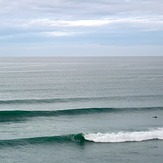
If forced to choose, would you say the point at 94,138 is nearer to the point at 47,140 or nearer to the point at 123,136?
the point at 123,136

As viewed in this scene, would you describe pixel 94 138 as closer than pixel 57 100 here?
Yes

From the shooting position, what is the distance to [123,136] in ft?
110

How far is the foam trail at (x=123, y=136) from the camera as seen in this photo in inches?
1298

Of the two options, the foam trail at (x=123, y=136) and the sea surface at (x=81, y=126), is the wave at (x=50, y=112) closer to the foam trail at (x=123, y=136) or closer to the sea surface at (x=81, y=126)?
the sea surface at (x=81, y=126)

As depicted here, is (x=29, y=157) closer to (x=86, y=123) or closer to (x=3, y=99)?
(x=86, y=123)

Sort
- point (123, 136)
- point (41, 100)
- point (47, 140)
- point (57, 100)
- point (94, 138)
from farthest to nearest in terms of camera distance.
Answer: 1. point (57, 100)
2. point (41, 100)
3. point (123, 136)
4. point (94, 138)
5. point (47, 140)

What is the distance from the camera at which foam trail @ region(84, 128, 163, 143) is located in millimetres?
32969

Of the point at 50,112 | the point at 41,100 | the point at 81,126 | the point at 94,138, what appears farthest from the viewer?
the point at 41,100

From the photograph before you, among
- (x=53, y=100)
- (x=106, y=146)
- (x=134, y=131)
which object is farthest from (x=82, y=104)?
(x=106, y=146)

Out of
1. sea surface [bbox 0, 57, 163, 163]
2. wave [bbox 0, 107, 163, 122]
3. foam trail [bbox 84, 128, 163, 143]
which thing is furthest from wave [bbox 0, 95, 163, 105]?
foam trail [bbox 84, 128, 163, 143]

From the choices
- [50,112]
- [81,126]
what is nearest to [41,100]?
[50,112]

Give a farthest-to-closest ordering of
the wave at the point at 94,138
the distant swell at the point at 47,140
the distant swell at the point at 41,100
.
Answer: the distant swell at the point at 41,100
the wave at the point at 94,138
the distant swell at the point at 47,140

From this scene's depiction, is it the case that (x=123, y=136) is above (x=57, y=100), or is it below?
below

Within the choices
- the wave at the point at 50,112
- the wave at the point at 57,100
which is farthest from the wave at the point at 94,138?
the wave at the point at 57,100
